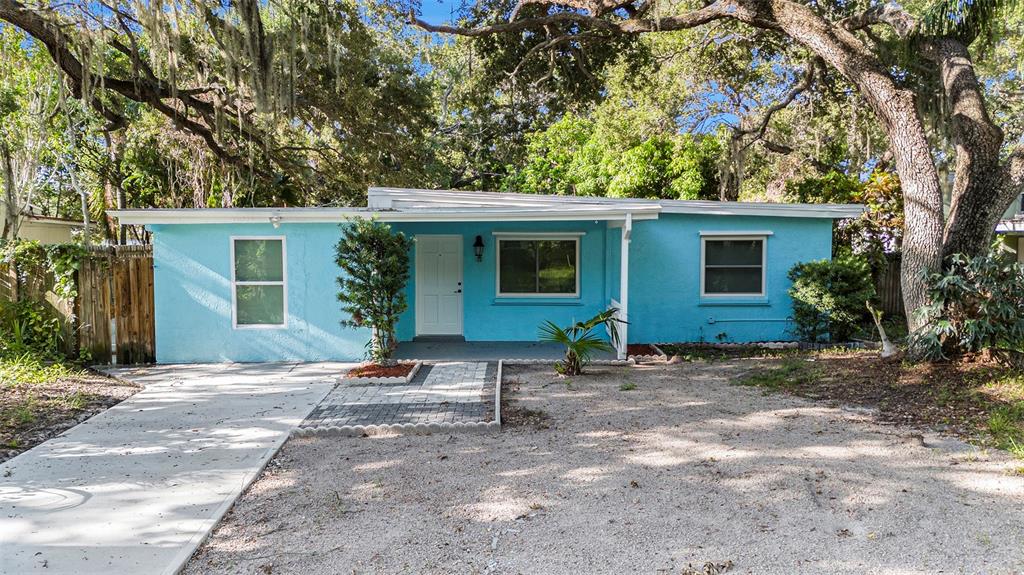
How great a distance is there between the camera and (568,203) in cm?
965

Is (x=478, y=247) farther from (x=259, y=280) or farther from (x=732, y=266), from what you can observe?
(x=732, y=266)

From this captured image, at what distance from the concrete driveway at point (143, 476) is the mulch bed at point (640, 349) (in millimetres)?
4913

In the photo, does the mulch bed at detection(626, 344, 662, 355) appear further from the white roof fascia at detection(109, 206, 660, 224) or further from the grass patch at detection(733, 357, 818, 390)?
the white roof fascia at detection(109, 206, 660, 224)

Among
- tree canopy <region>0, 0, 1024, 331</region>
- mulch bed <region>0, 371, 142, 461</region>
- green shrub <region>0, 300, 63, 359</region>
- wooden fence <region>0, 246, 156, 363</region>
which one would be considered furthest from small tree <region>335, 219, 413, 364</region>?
green shrub <region>0, 300, 63, 359</region>

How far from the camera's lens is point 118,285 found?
878cm

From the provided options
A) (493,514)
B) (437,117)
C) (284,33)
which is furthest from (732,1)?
(437,117)

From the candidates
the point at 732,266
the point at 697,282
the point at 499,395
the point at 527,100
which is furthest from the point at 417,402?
the point at 527,100

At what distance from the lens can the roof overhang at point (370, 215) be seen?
841 cm

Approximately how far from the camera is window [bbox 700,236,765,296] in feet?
34.4

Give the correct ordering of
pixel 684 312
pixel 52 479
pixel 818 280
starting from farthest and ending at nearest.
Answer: pixel 684 312, pixel 818 280, pixel 52 479

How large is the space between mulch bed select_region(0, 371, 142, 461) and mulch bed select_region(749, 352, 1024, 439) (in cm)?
782

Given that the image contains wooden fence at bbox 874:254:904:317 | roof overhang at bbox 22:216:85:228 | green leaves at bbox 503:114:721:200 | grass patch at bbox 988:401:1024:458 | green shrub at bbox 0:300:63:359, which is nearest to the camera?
grass patch at bbox 988:401:1024:458

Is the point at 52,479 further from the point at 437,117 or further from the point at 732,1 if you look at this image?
the point at 437,117

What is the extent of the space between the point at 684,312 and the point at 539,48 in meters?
5.23
